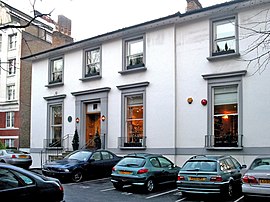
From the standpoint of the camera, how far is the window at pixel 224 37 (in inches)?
628

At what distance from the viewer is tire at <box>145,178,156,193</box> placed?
40.0ft

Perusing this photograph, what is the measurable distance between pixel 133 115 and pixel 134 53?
348cm

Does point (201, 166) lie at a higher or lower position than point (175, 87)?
lower

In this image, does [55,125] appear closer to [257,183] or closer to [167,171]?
[167,171]

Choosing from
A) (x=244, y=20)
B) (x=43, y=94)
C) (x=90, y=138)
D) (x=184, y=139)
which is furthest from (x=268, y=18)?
(x=43, y=94)

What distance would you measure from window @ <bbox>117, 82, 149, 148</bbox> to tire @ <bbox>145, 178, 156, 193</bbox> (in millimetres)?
5818

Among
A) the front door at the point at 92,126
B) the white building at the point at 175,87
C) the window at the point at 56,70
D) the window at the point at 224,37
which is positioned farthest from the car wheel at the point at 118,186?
the window at the point at 56,70

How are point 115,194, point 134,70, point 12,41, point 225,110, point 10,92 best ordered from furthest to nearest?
point 12,41 < point 10,92 < point 134,70 < point 225,110 < point 115,194

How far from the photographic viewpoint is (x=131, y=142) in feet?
61.7

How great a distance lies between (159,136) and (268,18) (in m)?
7.52

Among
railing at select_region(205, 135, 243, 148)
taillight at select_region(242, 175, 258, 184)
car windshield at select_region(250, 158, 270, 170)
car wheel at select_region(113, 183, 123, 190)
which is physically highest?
railing at select_region(205, 135, 243, 148)

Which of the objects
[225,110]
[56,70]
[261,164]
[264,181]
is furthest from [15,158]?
[264,181]

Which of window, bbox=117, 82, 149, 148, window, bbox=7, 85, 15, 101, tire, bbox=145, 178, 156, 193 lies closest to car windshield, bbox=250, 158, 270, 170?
tire, bbox=145, 178, 156, 193

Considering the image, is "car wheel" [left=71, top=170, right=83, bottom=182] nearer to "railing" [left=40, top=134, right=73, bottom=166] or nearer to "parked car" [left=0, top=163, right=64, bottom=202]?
"railing" [left=40, top=134, right=73, bottom=166]
